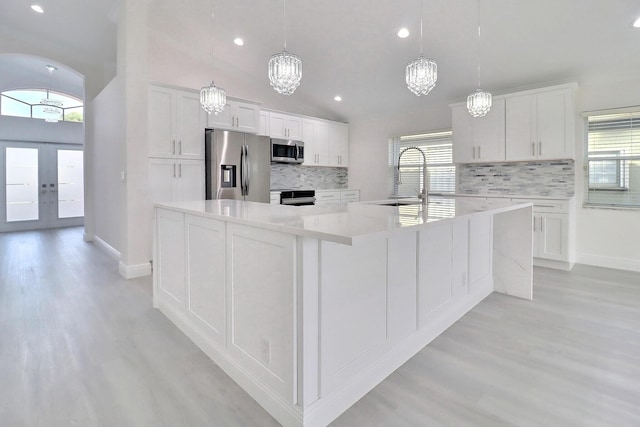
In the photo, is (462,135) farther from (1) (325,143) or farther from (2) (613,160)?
(1) (325,143)

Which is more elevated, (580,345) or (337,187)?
(337,187)

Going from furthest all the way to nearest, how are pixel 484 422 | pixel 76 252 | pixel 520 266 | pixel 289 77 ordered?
1. pixel 76 252
2. pixel 520 266
3. pixel 289 77
4. pixel 484 422

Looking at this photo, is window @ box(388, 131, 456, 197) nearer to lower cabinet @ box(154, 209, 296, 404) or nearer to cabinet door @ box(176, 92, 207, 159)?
cabinet door @ box(176, 92, 207, 159)

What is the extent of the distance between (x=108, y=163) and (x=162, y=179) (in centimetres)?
123

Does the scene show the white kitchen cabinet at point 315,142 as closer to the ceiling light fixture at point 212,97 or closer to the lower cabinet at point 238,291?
the ceiling light fixture at point 212,97

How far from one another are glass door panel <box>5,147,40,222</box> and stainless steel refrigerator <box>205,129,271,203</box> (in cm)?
556

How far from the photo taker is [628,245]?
408cm

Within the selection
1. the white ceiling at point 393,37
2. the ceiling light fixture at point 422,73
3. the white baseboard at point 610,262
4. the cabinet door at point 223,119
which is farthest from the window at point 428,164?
the ceiling light fixture at point 422,73

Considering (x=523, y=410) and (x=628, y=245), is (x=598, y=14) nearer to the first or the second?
(x=628, y=245)

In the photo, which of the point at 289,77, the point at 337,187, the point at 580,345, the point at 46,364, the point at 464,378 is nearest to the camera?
the point at 464,378

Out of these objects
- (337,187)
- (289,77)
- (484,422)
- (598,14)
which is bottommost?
(484,422)

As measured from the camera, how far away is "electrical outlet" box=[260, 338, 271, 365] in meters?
1.58

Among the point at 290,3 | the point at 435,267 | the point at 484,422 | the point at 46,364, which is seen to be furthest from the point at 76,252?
the point at 484,422

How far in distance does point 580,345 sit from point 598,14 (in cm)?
297
